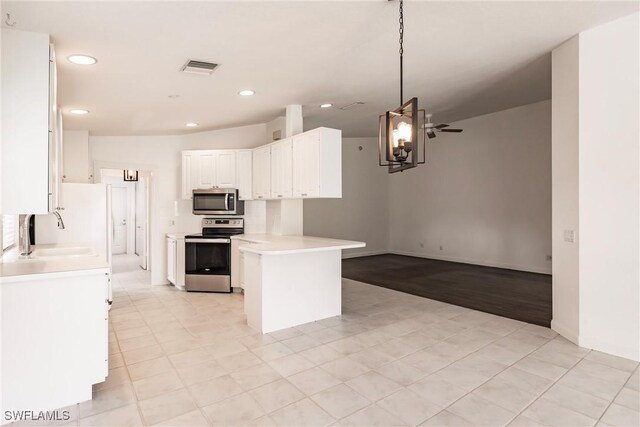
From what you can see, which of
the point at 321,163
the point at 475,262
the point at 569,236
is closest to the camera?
the point at 569,236

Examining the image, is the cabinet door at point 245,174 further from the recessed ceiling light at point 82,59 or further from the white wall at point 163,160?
the recessed ceiling light at point 82,59

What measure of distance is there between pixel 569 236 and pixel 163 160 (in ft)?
19.3

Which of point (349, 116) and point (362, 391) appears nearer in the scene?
point (362, 391)

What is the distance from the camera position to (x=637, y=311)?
9.98 ft

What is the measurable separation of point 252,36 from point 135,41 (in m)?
0.91

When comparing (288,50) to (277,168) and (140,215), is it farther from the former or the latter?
(140,215)

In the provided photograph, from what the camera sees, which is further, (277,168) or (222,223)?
(222,223)

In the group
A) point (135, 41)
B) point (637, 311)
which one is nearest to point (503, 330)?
point (637, 311)

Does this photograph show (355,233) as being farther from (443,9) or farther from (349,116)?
(443,9)

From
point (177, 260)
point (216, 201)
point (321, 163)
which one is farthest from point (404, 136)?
point (177, 260)

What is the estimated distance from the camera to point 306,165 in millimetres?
4543

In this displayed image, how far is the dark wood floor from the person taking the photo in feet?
15.2

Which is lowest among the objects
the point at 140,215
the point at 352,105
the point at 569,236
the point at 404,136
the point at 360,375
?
the point at 360,375

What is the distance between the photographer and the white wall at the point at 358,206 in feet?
28.1
